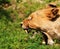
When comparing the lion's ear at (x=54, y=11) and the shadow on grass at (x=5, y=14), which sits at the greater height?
the lion's ear at (x=54, y=11)

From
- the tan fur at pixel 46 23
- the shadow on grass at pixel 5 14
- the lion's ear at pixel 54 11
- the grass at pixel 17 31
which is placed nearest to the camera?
the grass at pixel 17 31

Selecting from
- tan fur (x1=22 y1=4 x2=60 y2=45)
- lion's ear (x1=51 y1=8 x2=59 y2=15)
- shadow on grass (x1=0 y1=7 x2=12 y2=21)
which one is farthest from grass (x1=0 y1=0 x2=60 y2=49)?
lion's ear (x1=51 y1=8 x2=59 y2=15)

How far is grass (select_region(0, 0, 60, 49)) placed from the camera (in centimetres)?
676

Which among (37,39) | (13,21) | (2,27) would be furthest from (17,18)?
(37,39)

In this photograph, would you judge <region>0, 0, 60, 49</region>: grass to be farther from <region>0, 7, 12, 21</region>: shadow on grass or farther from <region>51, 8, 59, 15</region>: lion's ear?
<region>51, 8, 59, 15</region>: lion's ear

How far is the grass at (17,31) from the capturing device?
6.76 metres

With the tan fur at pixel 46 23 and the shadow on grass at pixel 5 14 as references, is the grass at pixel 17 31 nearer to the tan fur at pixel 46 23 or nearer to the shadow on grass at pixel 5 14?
the shadow on grass at pixel 5 14

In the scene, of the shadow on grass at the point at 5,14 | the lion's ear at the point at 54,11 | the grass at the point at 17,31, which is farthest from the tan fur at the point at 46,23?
the shadow on grass at the point at 5,14

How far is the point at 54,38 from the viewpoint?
700 centimetres

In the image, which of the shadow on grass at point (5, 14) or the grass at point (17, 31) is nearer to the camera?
the grass at point (17, 31)

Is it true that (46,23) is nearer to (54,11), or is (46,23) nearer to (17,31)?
(54,11)

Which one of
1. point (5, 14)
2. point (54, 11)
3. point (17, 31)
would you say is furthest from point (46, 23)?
point (5, 14)

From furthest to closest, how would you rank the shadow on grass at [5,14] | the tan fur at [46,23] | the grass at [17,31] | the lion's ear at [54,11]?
the shadow on grass at [5,14] → the lion's ear at [54,11] → the tan fur at [46,23] → the grass at [17,31]

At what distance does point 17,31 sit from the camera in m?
7.38
